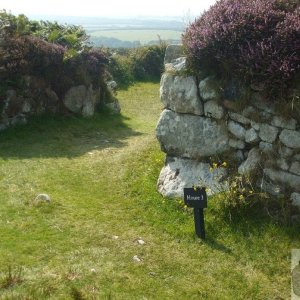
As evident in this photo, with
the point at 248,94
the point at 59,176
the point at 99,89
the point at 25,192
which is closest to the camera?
the point at 248,94

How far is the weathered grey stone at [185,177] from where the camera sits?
356 inches

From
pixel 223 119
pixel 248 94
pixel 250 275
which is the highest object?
pixel 248 94

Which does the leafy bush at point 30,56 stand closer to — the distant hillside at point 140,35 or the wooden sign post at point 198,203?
the distant hillside at point 140,35

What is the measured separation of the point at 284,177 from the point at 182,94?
9.37 ft

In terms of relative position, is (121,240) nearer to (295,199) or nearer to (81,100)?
(295,199)

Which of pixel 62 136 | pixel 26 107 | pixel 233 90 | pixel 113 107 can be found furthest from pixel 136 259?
pixel 113 107

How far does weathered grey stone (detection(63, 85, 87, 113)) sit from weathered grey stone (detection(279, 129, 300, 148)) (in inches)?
407

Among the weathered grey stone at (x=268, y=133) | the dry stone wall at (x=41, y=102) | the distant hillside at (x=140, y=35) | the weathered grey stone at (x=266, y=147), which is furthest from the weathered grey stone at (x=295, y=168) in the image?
the dry stone wall at (x=41, y=102)

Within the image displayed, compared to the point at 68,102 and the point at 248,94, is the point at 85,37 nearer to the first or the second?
the point at 68,102

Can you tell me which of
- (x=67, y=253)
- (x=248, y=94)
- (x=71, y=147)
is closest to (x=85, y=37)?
(x=71, y=147)

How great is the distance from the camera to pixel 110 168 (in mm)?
11664

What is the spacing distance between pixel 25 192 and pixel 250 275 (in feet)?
17.6

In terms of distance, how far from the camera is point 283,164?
8242mm

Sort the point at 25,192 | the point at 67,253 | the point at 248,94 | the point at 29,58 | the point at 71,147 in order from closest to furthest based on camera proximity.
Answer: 1. the point at 67,253
2. the point at 248,94
3. the point at 25,192
4. the point at 71,147
5. the point at 29,58
